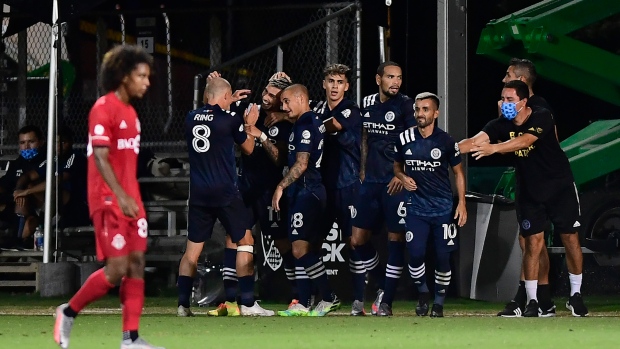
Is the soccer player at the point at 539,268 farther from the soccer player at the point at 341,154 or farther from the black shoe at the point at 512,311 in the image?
the soccer player at the point at 341,154

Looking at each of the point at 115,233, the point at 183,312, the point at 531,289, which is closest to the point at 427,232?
the point at 531,289

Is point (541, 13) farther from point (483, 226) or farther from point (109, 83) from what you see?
point (109, 83)

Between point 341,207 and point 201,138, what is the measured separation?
1635 millimetres

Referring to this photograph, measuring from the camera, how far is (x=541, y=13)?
51.1ft

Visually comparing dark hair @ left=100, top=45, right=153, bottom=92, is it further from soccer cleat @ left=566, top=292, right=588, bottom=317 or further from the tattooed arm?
soccer cleat @ left=566, top=292, right=588, bottom=317

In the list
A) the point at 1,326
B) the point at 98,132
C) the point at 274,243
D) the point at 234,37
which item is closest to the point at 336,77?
the point at 274,243

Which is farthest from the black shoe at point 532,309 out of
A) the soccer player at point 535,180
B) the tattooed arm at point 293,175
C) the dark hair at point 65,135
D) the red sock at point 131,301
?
the dark hair at point 65,135

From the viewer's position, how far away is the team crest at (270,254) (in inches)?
563

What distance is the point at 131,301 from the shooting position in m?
8.40

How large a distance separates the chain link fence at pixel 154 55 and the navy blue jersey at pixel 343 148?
3.75 m

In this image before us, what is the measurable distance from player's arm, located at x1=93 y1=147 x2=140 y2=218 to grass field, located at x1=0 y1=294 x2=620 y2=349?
1.02 m

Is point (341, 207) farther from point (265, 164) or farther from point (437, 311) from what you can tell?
point (437, 311)

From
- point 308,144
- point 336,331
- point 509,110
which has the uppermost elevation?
point 509,110

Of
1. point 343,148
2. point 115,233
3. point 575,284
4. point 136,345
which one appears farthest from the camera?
point 343,148
